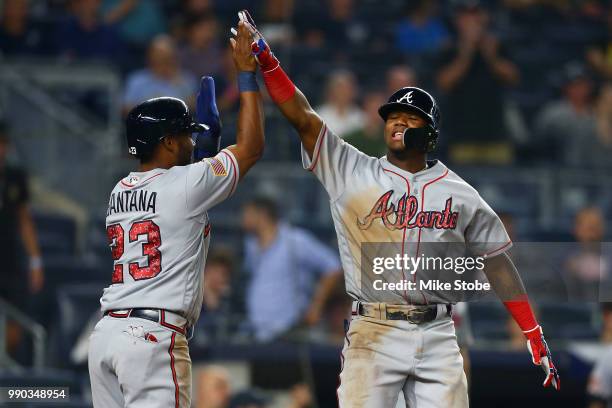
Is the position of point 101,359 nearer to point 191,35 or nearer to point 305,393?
point 305,393

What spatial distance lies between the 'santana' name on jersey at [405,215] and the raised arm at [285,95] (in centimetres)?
35

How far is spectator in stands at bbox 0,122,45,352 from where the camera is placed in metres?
8.31

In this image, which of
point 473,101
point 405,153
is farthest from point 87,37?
point 405,153

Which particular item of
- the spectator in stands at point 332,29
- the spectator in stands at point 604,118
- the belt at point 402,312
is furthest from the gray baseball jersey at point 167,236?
the spectator in stands at point 332,29

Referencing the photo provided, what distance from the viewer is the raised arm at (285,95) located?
4.65 m

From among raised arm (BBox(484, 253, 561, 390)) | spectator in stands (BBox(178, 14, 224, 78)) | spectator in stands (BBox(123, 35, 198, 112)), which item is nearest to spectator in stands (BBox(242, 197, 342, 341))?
spectator in stands (BBox(123, 35, 198, 112))

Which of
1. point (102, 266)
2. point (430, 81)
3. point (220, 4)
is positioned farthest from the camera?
point (220, 4)

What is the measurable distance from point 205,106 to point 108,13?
18.7 ft

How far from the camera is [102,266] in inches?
348

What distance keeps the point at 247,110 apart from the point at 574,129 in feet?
19.2

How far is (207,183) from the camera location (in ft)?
14.6

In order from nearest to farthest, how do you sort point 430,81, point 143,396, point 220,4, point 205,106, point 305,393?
point 143,396 → point 205,106 → point 305,393 → point 430,81 → point 220,4

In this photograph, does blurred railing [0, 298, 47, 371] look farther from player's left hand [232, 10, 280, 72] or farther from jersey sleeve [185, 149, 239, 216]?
player's left hand [232, 10, 280, 72]

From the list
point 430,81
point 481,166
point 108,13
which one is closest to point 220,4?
point 108,13
